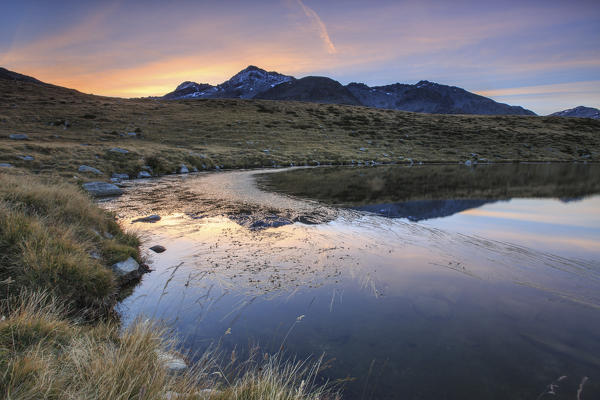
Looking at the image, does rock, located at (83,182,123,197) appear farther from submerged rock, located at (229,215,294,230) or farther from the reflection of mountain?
the reflection of mountain

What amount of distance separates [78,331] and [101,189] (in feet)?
53.8

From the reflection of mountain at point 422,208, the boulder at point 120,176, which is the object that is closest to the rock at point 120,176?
the boulder at point 120,176

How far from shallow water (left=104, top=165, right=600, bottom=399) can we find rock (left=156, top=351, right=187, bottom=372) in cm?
79

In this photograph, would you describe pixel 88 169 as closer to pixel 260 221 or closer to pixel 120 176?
pixel 120 176

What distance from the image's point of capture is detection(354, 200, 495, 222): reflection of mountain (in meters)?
14.0

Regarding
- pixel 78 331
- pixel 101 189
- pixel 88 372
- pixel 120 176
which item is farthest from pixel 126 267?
pixel 120 176

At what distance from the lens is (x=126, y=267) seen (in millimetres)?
7277

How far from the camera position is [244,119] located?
2869 inches

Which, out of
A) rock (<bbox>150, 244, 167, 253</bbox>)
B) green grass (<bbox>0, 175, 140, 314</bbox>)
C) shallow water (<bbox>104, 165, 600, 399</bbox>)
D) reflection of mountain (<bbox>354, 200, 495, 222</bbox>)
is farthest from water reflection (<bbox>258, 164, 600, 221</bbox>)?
green grass (<bbox>0, 175, 140, 314</bbox>)

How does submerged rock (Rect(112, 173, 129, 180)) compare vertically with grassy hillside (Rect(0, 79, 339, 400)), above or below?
below

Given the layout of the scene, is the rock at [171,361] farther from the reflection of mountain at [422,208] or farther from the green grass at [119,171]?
the reflection of mountain at [422,208]

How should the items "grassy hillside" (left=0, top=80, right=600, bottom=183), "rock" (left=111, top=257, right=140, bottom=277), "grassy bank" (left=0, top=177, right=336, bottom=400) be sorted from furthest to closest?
1. "grassy hillside" (left=0, top=80, right=600, bottom=183)
2. "rock" (left=111, top=257, right=140, bottom=277)
3. "grassy bank" (left=0, top=177, right=336, bottom=400)

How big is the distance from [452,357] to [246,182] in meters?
20.9

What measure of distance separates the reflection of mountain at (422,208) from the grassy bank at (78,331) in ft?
34.4
